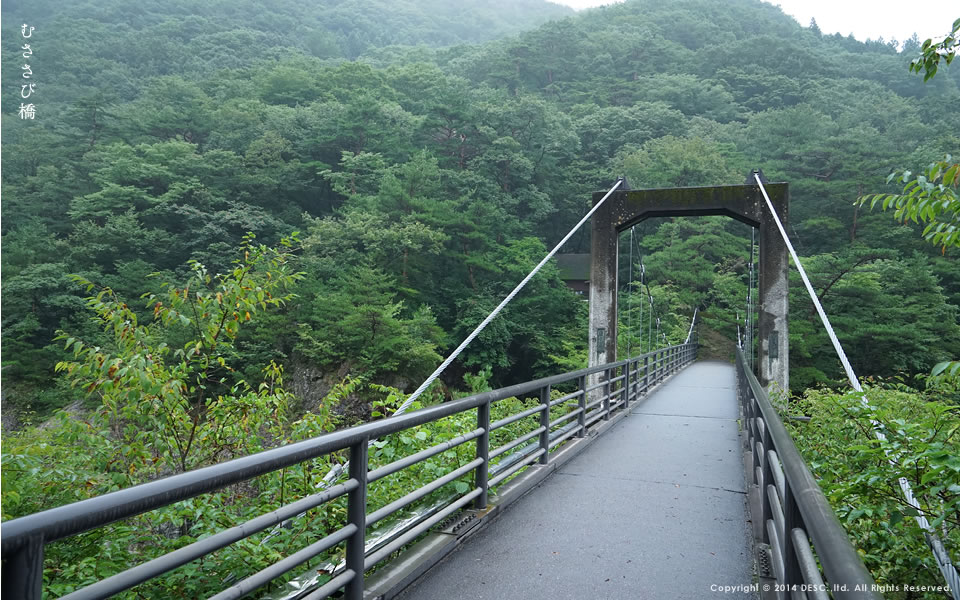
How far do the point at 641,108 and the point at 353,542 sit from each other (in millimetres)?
48298

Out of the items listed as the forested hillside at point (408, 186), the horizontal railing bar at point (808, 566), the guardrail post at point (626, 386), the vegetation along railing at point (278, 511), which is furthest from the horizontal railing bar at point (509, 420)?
the forested hillside at point (408, 186)

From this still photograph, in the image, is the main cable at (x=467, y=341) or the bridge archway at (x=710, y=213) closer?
the main cable at (x=467, y=341)

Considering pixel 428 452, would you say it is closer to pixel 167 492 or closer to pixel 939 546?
pixel 167 492

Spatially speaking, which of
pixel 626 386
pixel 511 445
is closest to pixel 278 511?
pixel 511 445

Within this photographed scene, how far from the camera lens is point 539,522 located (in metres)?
3.89

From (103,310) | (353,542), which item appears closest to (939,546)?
(353,542)

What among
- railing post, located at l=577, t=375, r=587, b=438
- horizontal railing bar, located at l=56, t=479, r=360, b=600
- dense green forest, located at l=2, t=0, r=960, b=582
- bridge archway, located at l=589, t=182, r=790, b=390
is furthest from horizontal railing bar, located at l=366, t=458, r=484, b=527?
bridge archway, located at l=589, t=182, r=790, b=390

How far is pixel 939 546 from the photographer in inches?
77.7

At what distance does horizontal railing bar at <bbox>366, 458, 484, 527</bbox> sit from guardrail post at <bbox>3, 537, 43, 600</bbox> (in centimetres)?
145

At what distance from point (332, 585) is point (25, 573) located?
1.22m

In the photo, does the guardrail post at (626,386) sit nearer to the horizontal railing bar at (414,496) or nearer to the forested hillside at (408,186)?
the horizontal railing bar at (414,496)

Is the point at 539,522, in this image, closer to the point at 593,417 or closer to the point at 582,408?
the point at 582,408

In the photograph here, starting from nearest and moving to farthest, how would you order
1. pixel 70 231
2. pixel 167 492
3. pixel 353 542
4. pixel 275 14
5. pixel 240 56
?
pixel 167 492 → pixel 353 542 → pixel 70 231 → pixel 240 56 → pixel 275 14

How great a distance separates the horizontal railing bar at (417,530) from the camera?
2670mm
